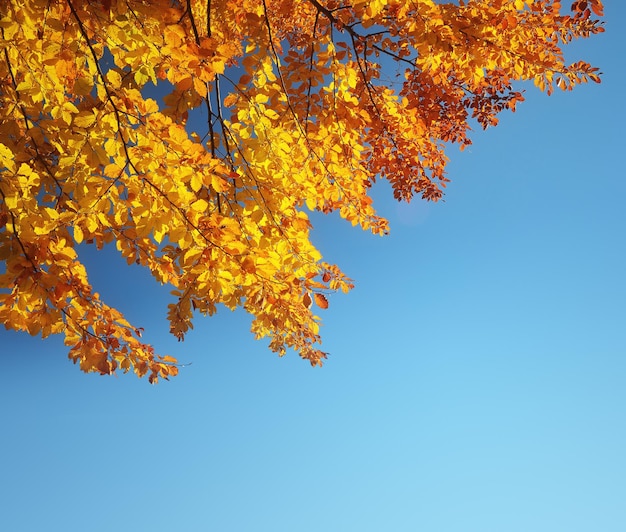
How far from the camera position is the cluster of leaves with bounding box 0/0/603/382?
2.37 metres

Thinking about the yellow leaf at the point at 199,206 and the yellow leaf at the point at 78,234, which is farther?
the yellow leaf at the point at 78,234

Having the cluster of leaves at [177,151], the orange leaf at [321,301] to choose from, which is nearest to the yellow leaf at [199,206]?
the cluster of leaves at [177,151]

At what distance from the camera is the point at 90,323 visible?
271 cm

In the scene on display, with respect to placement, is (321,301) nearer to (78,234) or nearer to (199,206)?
(199,206)

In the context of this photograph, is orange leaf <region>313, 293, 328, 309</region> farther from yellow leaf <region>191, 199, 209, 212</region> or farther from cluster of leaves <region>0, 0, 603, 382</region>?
yellow leaf <region>191, 199, 209, 212</region>

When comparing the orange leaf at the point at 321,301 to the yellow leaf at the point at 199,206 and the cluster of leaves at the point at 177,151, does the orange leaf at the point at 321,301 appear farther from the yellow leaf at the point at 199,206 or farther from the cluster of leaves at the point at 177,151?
the yellow leaf at the point at 199,206

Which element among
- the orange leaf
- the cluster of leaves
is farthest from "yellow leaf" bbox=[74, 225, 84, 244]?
the orange leaf

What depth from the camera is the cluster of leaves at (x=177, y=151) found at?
2367 millimetres

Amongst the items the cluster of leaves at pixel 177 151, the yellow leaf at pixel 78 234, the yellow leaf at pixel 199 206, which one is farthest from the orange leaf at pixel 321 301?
the yellow leaf at pixel 78 234

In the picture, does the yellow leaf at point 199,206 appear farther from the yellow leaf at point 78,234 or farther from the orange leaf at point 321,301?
the orange leaf at point 321,301

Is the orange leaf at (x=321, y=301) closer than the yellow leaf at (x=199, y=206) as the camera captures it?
No

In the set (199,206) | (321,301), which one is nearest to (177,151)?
(199,206)

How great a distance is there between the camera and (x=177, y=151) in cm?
245

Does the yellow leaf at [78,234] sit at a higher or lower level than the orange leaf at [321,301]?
higher
